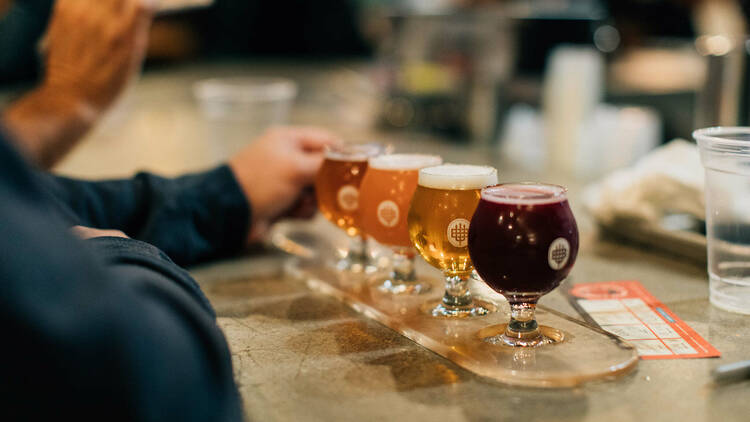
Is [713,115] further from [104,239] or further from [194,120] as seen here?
[194,120]

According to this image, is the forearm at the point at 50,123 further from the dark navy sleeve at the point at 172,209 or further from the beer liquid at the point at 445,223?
the beer liquid at the point at 445,223

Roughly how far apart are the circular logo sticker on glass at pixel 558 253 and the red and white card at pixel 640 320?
0.52ft

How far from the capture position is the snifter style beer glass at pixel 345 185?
1.27 m

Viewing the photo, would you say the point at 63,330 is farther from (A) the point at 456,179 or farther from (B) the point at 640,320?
(B) the point at 640,320

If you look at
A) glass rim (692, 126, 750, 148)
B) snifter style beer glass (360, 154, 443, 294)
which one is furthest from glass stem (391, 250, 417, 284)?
glass rim (692, 126, 750, 148)

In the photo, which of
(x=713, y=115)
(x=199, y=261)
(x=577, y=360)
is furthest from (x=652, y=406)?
(x=713, y=115)

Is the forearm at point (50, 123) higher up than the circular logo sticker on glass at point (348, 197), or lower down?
higher up

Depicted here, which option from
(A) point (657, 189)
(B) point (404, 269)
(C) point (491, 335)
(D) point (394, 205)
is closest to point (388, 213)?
(D) point (394, 205)

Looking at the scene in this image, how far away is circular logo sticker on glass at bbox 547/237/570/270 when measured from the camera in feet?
2.82

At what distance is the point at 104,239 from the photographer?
0.87 meters

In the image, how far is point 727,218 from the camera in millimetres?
1067

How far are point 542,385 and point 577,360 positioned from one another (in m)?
0.07

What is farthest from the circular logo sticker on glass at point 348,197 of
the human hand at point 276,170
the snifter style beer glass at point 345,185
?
the human hand at point 276,170

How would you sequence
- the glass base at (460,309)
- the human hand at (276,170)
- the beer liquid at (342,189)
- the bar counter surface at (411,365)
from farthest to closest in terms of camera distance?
the human hand at (276,170)
the beer liquid at (342,189)
the glass base at (460,309)
the bar counter surface at (411,365)
